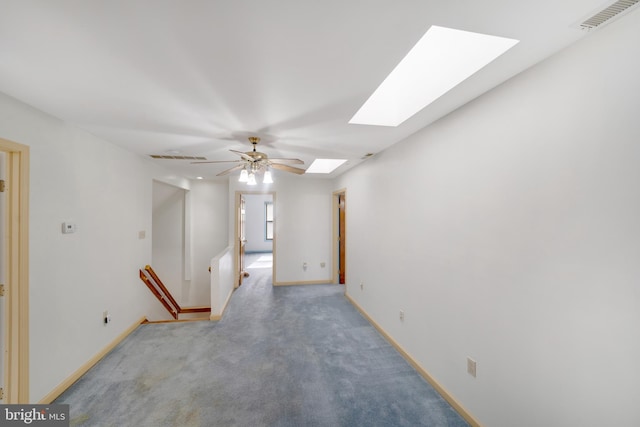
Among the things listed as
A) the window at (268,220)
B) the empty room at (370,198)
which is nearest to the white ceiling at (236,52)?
the empty room at (370,198)

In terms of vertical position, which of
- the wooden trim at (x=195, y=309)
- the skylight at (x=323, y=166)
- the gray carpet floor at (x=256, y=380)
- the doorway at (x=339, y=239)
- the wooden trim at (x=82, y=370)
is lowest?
the wooden trim at (x=195, y=309)

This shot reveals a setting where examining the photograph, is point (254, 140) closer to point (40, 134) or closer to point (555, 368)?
point (40, 134)

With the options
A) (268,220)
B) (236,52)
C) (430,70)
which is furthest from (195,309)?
(430,70)

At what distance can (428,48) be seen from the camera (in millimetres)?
1839

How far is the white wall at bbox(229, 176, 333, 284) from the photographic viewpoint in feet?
18.0

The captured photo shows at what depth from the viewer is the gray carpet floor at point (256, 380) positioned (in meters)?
1.93

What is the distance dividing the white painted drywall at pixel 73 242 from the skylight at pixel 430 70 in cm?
258

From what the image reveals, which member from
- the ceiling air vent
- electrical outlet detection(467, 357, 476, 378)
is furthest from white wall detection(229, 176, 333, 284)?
the ceiling air vent

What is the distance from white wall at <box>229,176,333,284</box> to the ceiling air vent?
4.59 metres

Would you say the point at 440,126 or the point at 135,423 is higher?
the point at 440,126

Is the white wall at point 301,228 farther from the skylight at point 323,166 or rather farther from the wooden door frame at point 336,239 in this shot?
the skylight at point 323,166

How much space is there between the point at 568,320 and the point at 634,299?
0.99ft

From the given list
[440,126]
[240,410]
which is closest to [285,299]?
[240,410]

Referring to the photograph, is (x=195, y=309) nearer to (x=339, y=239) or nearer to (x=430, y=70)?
(x=339, y=239)
